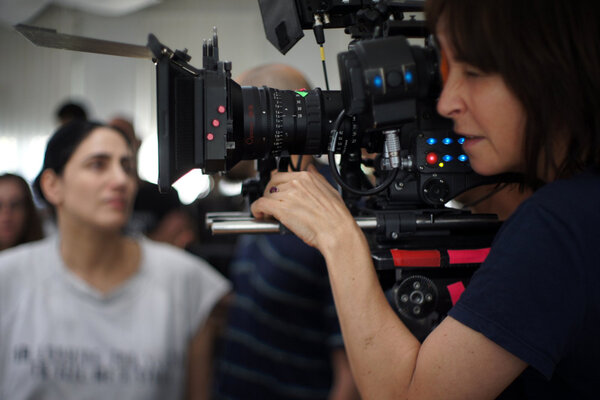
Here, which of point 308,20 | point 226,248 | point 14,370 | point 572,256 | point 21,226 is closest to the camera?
point 572,256

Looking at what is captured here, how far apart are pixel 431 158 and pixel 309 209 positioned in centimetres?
22

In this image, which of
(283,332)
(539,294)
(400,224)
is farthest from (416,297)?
(283,332)

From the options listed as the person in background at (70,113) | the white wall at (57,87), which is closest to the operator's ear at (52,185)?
the person in background at (70,113)

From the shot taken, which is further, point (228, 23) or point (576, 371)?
point (228, 23)

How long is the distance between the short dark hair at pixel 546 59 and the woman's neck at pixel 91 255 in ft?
4.73

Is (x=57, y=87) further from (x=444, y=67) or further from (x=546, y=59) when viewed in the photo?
(x=546, y=59)

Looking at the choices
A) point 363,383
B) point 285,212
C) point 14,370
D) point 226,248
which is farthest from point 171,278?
point 363,383

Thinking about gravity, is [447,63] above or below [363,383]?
above

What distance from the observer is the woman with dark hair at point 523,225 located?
0.63 meters

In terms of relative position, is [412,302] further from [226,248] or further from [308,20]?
[226,248]

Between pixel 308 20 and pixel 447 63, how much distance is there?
308mm

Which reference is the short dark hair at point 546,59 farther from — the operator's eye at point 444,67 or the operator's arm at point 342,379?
the operator's arm at point 342,379

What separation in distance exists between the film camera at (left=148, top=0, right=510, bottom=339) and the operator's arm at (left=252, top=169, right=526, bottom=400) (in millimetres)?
59

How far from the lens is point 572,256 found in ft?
2.05
